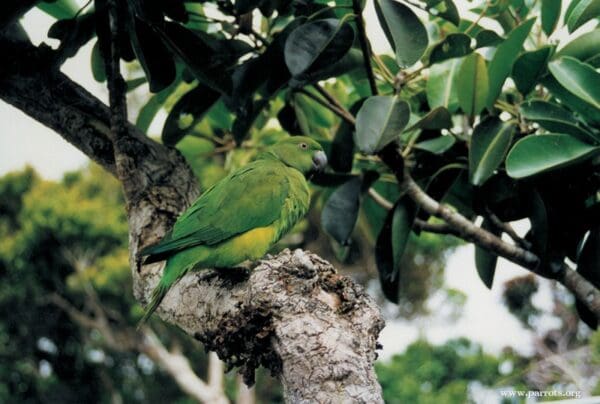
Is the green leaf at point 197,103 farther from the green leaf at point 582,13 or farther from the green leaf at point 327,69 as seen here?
the green leaf at point 582,13

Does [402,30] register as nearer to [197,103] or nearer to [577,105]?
[577,105]

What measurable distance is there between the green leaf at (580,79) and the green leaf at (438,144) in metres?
0.48

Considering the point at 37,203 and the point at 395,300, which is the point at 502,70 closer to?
the point at 395,300

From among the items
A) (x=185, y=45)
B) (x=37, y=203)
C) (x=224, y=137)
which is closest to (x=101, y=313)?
(x=37, y=203)

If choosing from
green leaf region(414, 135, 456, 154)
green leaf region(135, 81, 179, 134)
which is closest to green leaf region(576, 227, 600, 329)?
green leaf region(414, 135, 456, 154)

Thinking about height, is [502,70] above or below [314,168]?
above

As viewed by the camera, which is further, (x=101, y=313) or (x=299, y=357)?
(x=101, y=313)

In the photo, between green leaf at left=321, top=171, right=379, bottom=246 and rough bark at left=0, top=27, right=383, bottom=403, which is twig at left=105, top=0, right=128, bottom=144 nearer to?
rough bark at left=0, top=27, right=383, bottom=403

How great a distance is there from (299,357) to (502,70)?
123 cm

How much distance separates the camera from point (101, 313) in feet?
48.2

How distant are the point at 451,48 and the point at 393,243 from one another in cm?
66

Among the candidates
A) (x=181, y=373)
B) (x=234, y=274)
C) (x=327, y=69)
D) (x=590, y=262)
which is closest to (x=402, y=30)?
(x=327, y=69)

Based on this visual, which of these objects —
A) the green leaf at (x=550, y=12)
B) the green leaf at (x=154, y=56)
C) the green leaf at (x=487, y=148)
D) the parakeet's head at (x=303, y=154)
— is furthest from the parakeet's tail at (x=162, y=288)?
the green leaf at (x=550, y=12)

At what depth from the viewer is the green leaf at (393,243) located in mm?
2443
